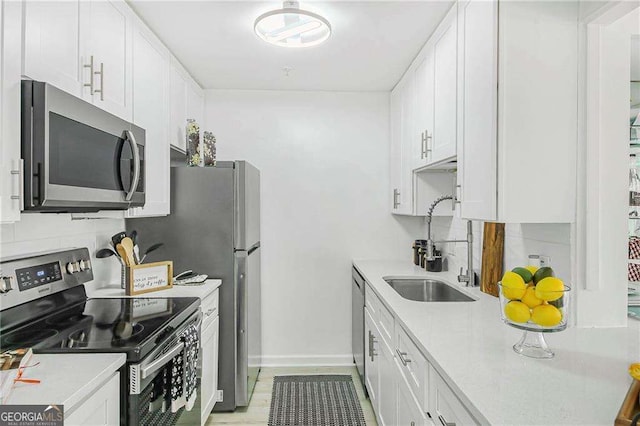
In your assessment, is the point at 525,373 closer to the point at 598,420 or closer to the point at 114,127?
the point at 598,420

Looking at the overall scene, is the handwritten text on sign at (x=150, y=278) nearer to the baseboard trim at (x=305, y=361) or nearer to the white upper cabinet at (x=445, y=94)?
the baseboard trim at (x=305, y=361)

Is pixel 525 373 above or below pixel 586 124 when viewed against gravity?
below

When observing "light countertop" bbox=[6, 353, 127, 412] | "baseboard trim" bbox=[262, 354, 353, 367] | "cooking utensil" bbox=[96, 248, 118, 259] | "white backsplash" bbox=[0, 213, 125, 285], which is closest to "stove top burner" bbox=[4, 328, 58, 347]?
"light countertop" bbox=[6, 353, 127, 412]

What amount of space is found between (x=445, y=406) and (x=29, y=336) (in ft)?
5.05

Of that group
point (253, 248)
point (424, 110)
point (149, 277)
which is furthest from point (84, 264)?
point (424, 110)

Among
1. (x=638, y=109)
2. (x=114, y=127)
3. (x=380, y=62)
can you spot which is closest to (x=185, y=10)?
(x=114, y=127)

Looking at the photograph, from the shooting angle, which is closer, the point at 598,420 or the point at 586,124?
the point at 598,420

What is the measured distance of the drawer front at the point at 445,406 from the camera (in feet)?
3.60

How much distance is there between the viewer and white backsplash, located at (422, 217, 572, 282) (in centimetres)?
165

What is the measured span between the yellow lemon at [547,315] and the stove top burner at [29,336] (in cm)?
172

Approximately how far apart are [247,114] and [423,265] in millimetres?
1991

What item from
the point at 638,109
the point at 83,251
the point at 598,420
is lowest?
the point at 598,420

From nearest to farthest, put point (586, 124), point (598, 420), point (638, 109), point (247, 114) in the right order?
point (598, 420), point (586, 124), point (638, 109), point (247, 114)

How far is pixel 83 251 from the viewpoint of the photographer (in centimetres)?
209
